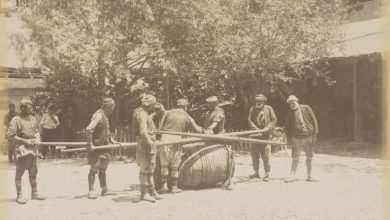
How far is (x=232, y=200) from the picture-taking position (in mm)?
8859

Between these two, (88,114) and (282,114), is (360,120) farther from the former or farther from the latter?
(88,114)

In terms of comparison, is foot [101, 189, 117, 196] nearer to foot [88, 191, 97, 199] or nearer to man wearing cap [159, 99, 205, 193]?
foot [88, 191, 97, 199]

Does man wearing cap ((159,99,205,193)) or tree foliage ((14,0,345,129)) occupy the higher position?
tree foliage ((14,0,345,129))

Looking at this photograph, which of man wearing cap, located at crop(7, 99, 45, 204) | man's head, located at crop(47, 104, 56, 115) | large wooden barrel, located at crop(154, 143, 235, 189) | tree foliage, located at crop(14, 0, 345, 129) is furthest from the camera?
man's head, located at crop(47, 104, 56, 115)

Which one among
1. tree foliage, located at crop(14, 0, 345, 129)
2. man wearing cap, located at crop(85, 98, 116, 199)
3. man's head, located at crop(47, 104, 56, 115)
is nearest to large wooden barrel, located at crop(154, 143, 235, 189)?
man wearing cap, located at crop(85, 98, 116, 199)

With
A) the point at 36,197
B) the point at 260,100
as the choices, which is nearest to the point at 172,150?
the point at 36,197

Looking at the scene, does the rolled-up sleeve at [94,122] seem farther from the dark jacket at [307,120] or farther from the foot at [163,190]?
the dark jacket at [307,120]

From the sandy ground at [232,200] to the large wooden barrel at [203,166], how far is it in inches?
8.7

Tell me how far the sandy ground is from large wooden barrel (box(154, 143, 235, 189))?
0.73 ft

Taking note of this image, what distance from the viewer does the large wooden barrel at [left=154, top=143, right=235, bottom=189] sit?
9828 mm

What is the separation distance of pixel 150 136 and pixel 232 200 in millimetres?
1634

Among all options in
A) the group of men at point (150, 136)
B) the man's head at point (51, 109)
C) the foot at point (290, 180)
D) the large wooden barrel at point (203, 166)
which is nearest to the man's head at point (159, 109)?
the group of men at point (150, 136)

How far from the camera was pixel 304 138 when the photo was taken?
10789 millimetres

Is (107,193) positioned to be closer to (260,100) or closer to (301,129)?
(260,100)
